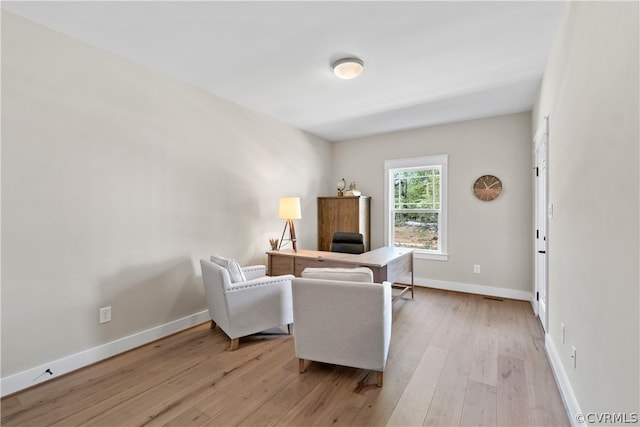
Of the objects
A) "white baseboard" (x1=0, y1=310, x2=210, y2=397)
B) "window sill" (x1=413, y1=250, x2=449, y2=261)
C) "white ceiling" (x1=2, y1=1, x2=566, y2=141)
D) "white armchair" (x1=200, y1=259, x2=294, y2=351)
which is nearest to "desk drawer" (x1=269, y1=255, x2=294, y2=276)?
"white armchair" (x1=200, y1=259, x2=294, y2=351)

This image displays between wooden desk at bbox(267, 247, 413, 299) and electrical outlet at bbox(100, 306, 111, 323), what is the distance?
1751 millimetres

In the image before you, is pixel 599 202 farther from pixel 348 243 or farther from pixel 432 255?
pixel 432 255

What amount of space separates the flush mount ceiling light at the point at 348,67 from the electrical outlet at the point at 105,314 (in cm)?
295

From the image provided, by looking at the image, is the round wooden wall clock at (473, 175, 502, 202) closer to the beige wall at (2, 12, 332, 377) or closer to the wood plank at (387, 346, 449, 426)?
the wood plank at (387, 346, 449, 426)

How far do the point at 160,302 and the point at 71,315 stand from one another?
2.33 ft

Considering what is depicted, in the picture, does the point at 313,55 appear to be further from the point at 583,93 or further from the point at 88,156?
the point at 88,156

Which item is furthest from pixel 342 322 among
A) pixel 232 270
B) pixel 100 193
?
pixel 100 193

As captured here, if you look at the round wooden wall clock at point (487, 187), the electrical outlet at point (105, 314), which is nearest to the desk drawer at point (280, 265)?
the electrical outlet at point (105, 314)

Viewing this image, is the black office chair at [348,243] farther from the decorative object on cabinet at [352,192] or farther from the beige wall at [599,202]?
the beige wall at [599,202]

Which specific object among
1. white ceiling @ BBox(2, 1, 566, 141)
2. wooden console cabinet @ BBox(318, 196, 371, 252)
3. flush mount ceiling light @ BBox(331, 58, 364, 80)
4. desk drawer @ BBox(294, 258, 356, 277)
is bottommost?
desk drawer @ BBox(294, 258, 356, 277)

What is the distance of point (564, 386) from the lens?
1.91 metres

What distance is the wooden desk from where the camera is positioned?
3.01 meters

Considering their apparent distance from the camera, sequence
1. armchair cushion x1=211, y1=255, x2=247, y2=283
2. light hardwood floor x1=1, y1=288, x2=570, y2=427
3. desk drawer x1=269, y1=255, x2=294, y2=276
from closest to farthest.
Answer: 1. light hardwood floor x1=1, y1=288, x2=570, y2=427
2. armchair cushion x1=211, y1=255, x2=247, y2=283
3. desk drawer x1=269, y1=255, x2=294, y2=276

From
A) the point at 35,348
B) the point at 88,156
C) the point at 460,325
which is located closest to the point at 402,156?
the point at 460,325
